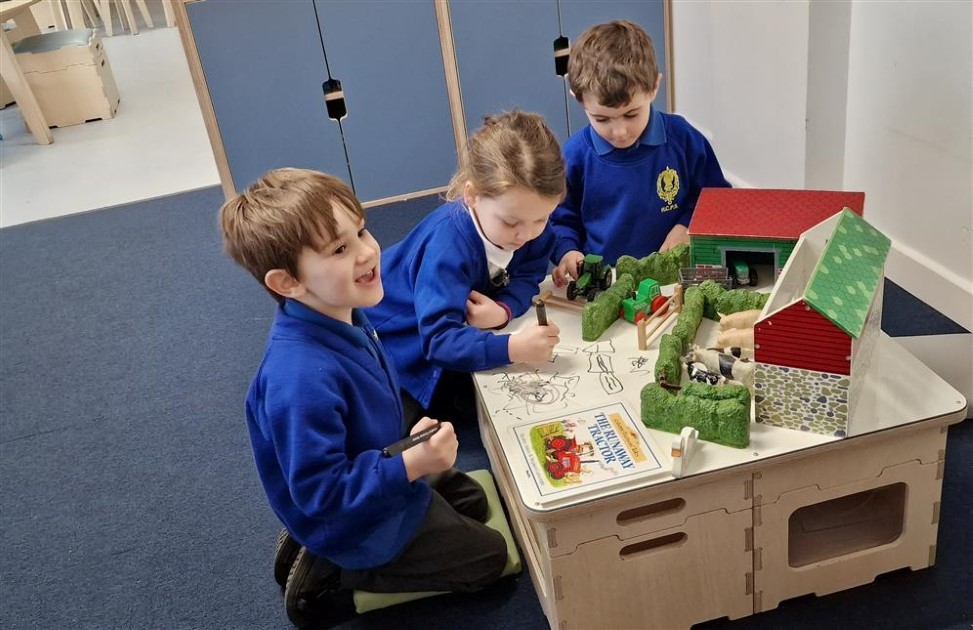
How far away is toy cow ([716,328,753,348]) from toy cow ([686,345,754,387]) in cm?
3

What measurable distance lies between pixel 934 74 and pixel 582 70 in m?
0.83

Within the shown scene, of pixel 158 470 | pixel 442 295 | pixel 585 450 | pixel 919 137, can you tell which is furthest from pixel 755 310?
pixel 158 470

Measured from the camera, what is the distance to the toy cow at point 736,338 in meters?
1.26

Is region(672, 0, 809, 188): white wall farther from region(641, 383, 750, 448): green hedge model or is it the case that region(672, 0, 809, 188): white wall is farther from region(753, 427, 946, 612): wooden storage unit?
region(641, 383, 750, 448): green hedge model

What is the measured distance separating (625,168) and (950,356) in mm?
724

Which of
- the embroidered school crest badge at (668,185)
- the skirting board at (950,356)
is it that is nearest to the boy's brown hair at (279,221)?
the embroidered school crest badge at (668,185)

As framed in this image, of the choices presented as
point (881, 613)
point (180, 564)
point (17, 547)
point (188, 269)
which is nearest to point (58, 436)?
point (17, 547)

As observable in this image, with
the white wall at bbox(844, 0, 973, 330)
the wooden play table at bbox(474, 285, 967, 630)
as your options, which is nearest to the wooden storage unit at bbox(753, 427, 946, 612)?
the wooden play table at bbox(474, 285, 967, 630)

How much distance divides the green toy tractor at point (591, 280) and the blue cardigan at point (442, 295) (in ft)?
0.29

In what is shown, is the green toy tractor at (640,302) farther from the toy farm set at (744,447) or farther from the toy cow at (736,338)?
the toy cow at (736,338)

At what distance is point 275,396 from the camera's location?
3.81 feet

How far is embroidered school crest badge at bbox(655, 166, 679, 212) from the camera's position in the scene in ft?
5.82

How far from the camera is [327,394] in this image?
1170mm

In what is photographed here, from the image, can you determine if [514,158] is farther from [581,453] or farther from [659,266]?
[581,453]
